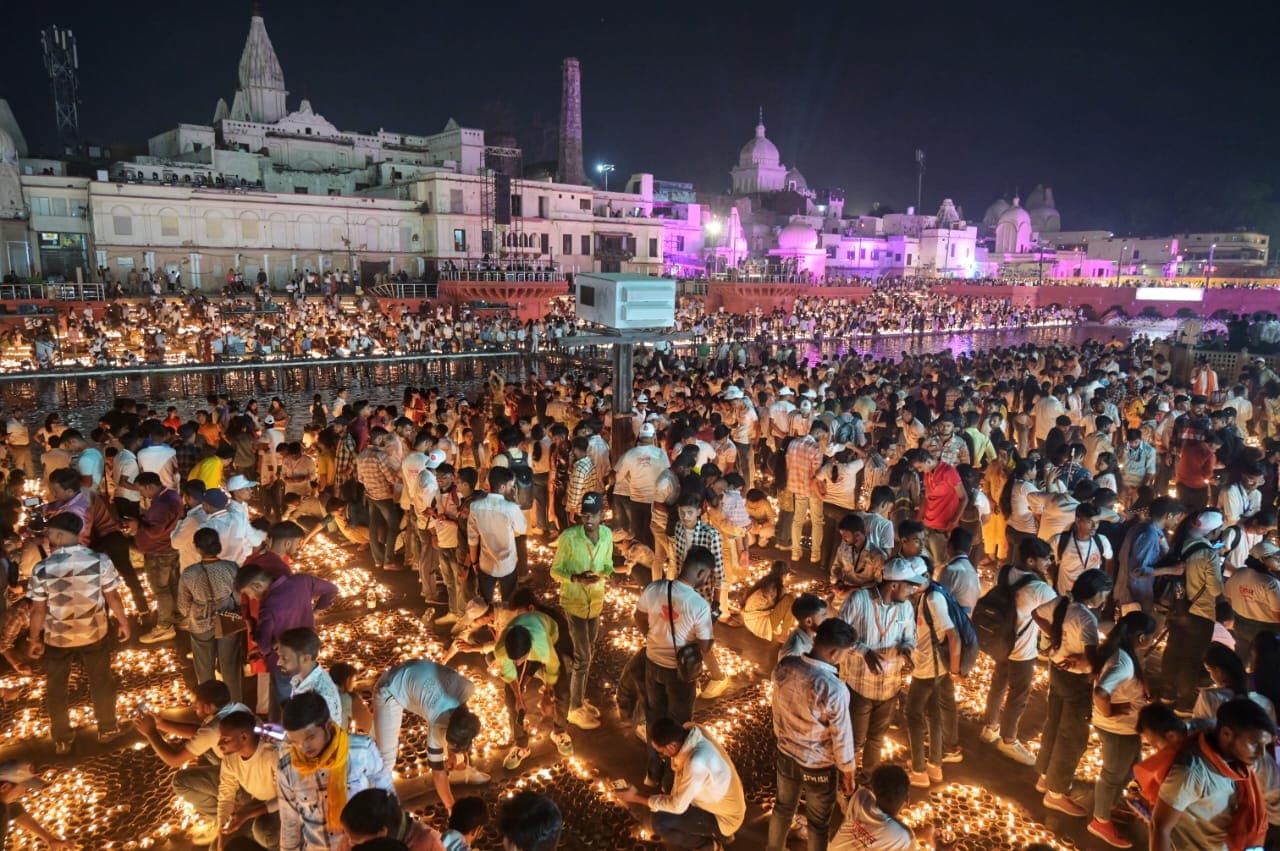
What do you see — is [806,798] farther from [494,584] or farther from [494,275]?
[494,275]

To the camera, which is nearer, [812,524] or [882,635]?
[882,635]

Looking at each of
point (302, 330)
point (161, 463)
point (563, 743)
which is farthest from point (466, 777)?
point (302, 330)

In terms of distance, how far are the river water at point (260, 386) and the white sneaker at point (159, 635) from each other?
8805mm

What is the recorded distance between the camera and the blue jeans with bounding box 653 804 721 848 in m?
3.61

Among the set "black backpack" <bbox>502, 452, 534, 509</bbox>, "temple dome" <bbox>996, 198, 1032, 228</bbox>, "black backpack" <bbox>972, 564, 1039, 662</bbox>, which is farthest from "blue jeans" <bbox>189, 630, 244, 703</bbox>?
"temple dome" <bbox>996, 198, 1032, 228</bbox>

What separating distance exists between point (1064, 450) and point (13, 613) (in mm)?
9518

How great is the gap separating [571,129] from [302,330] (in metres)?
33.1

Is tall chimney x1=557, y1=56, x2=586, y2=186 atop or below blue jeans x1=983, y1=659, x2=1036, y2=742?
atop

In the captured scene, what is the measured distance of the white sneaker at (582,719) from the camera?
5.40 metres

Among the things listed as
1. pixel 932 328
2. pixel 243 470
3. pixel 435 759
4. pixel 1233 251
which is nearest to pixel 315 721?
pixel 435 759

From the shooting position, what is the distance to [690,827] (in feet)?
11.9

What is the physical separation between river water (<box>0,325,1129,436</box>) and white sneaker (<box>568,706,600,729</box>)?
1156 cm

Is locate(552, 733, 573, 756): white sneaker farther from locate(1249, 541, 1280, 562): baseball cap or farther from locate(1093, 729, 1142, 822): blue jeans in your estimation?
locate(1249, 541, 1280, 562): baseball cap

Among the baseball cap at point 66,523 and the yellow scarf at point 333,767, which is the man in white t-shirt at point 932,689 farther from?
the baseball cap at point 66,523
